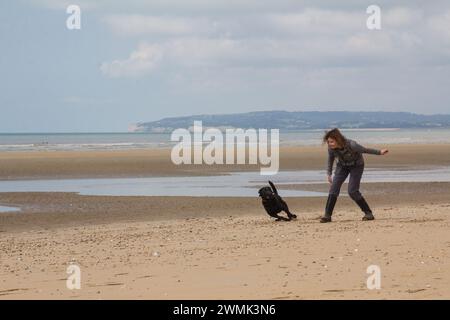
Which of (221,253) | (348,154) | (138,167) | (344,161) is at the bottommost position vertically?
(221,253)

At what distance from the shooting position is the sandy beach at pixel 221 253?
791cm

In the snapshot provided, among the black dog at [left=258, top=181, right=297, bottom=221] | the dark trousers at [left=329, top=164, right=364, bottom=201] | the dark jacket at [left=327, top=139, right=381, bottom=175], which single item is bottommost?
the black dog at [left=258, top=181, right=297, bottom=221]

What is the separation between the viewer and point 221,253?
10164mm

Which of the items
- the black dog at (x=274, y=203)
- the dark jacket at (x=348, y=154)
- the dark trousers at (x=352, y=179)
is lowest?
the black dog at (x=274, y=203)

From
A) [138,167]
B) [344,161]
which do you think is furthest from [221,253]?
[138,167]

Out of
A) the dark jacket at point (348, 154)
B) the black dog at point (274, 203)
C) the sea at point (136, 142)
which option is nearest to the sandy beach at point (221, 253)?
the black dog at point (274, 203)

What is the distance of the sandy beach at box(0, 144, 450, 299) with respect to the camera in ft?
26.0

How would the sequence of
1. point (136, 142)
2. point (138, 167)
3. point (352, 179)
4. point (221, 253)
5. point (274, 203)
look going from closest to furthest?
point (221, 253), point (352, 179), point (274, 203), point (138, 167), point (136, 142)

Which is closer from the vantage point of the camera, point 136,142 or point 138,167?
point 138,167

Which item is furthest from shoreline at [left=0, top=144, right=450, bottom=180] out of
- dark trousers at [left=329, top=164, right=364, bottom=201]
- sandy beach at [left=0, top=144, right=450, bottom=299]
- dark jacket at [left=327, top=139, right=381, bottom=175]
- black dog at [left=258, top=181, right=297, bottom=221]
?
dark jacket at [left=327, top=139, right=381, bottom=175]

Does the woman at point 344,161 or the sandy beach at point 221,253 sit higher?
the woman at point 344,161

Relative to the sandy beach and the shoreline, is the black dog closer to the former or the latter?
the sandy beach

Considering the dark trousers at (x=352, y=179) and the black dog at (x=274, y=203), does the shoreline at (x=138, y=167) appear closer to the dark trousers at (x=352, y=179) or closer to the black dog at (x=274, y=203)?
the black dog at (x=274, y=203)

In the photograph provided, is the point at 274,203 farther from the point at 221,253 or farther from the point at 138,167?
the point at 138,167
